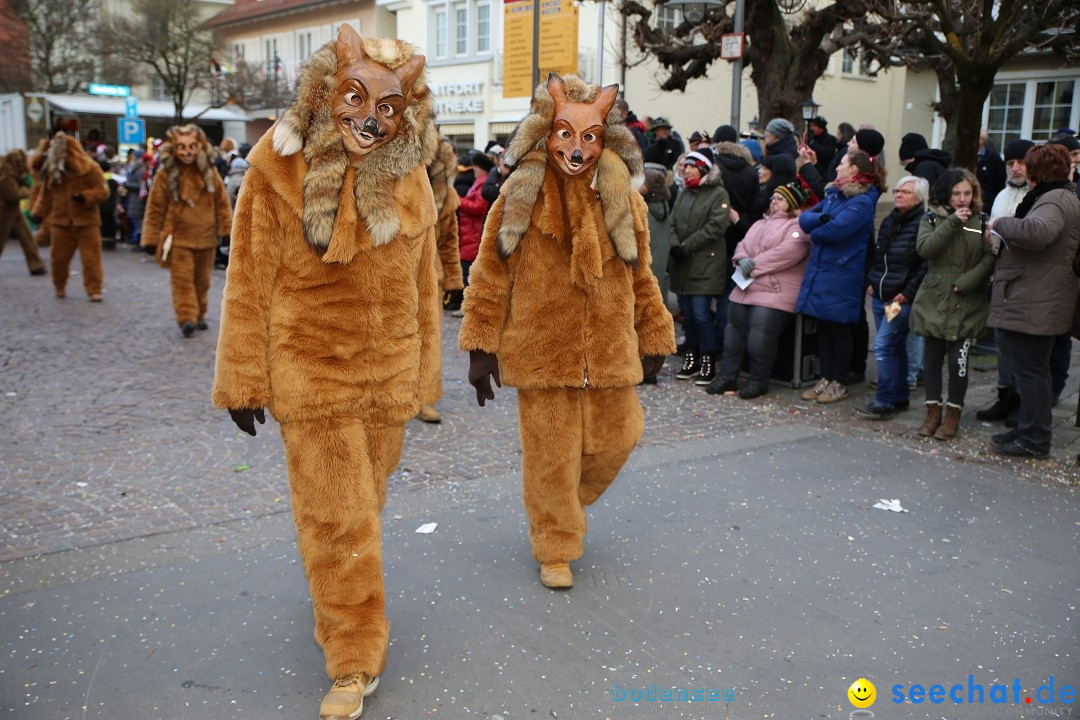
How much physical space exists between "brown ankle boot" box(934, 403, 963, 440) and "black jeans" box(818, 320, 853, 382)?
1.21 metres

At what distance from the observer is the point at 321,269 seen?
11.2 ft

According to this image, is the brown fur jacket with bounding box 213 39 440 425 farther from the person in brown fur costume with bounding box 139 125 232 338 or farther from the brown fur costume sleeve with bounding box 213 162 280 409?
the person in brown fur costume with bounding box 139 125 232 338

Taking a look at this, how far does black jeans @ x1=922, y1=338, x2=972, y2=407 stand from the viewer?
689 centimetres

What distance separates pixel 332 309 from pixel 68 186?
10251 millimetres

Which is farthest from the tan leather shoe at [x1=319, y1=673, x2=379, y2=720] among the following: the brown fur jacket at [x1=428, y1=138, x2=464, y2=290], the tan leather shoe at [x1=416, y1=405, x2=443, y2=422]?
the brown fur jacket at [x1=428, y1=138, x2=464, y2=290]

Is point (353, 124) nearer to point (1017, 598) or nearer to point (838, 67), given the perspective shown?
point (1017, 598)

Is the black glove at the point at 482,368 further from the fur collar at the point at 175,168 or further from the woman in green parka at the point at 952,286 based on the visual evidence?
the fur collar at the point at 175,168

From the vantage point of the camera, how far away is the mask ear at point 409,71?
137 inches

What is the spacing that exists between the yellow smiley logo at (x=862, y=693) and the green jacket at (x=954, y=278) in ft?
12.8

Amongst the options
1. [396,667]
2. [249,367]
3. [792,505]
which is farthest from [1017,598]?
[249,367]

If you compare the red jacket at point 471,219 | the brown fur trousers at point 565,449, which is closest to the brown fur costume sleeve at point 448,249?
the brown fur trousers at point 565,449

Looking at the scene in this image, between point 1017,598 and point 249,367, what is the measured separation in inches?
134

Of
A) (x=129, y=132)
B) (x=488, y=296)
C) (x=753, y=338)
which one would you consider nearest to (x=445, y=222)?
(x=753, y=338)

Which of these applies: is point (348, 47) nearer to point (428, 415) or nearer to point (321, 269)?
point (321, 269)
